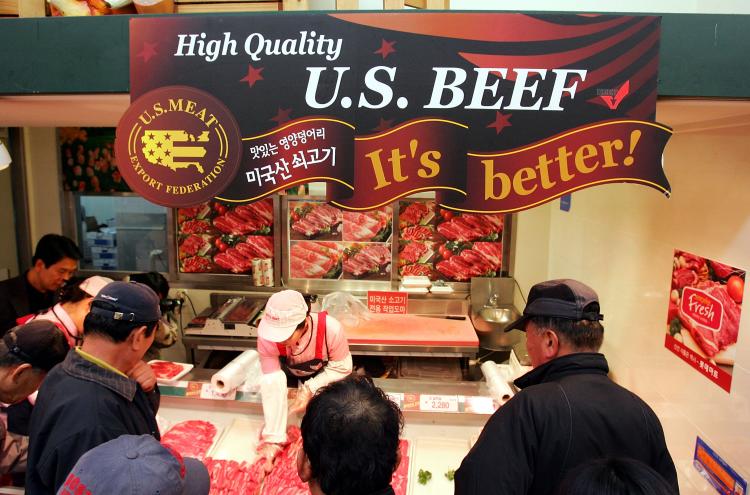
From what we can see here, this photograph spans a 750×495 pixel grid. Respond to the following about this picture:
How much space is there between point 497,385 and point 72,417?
234 cm

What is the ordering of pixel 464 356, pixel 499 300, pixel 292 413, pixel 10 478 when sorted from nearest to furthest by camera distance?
pixel 10 478 < pixel 292 413 < pixel 464 356 < pixel 499 300

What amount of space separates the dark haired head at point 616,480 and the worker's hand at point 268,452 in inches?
79.5

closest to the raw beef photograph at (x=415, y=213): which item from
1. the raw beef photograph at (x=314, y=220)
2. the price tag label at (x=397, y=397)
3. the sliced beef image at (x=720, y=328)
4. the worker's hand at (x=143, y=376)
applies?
the raw beef photograph at (x=314, y=220)

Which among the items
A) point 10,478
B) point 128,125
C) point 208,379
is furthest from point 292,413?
point 128,125

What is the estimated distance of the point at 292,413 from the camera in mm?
3104

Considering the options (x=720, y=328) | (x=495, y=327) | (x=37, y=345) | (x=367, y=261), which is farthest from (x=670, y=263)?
(x=37, y=345)

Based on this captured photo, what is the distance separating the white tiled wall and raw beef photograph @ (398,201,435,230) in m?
1.78

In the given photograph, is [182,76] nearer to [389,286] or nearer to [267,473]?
[267,473]

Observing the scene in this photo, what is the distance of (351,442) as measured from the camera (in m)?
1.41

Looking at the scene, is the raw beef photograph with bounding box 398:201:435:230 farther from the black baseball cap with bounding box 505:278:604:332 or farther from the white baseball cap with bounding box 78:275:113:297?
the black baseball cap with bounding box 505:278:604:332

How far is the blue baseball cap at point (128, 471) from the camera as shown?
Answer: 1.29 m

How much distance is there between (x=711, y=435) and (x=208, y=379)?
3.20 m

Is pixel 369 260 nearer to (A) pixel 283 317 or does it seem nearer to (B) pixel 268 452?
(A) pixel 283 317

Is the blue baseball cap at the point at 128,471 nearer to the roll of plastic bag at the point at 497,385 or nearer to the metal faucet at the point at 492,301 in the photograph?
the roll of plastic bag at the point at 497,385
